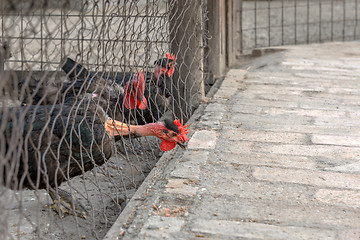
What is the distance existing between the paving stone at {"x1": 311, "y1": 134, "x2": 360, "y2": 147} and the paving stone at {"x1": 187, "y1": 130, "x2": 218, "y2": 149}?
612mm

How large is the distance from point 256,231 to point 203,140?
115cm

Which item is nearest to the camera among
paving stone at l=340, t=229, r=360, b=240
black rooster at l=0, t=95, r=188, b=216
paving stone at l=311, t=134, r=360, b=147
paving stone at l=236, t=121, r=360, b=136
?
paving stone at l=340, t=229, r=360, b=240

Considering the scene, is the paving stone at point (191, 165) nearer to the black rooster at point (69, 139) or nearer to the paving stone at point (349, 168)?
the black rooster at point (69, 139)

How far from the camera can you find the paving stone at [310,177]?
7.96 feet

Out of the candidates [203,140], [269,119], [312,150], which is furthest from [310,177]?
[269,119]

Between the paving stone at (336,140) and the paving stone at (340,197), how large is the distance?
0.74 meters

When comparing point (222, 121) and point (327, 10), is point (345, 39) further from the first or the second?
point (222, 121)

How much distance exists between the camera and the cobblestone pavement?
1.98 m

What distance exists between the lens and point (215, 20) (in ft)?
15.7

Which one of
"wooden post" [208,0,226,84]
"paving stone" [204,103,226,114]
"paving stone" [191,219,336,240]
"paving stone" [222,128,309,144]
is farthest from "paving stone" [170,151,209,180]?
"wooden post" [208,0,226,84]

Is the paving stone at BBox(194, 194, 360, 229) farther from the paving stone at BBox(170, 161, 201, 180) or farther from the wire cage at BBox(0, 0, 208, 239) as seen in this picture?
the wire cage at BBox(0, 0, 208, 239)

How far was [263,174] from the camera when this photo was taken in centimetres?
254

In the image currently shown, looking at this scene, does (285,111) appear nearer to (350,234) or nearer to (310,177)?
(310,177)

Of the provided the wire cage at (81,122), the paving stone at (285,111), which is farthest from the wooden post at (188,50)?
the paving stone at (285,111)
